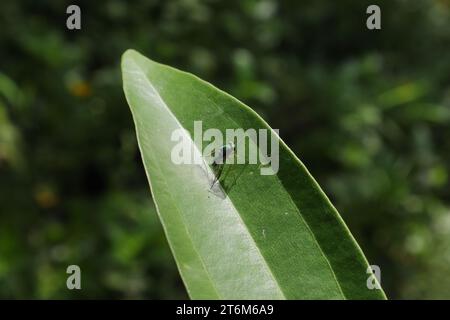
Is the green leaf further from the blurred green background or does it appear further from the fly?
the blurred green background

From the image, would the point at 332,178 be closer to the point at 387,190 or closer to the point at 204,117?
the point at 387,190

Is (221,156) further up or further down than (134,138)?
further up

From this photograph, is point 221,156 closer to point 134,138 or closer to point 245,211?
point 245,211

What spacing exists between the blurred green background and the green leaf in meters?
1.48

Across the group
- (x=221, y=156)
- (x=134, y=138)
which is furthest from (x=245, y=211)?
(x=134, y=138)

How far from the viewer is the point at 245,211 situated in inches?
28.2

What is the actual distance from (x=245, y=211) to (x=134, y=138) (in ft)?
5.72

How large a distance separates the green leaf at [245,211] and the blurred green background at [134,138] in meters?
1.48

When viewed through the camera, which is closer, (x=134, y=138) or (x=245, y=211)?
(x=245, y=211)

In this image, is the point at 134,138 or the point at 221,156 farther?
the point at 134,138

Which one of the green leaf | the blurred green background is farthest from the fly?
the blurred green background

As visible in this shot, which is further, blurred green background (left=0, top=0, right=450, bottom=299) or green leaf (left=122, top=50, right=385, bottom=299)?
blurred green background (left=0, top=0, right=450, bottom=299)

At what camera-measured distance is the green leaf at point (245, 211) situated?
2.26 feet

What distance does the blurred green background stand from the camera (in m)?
2.23
